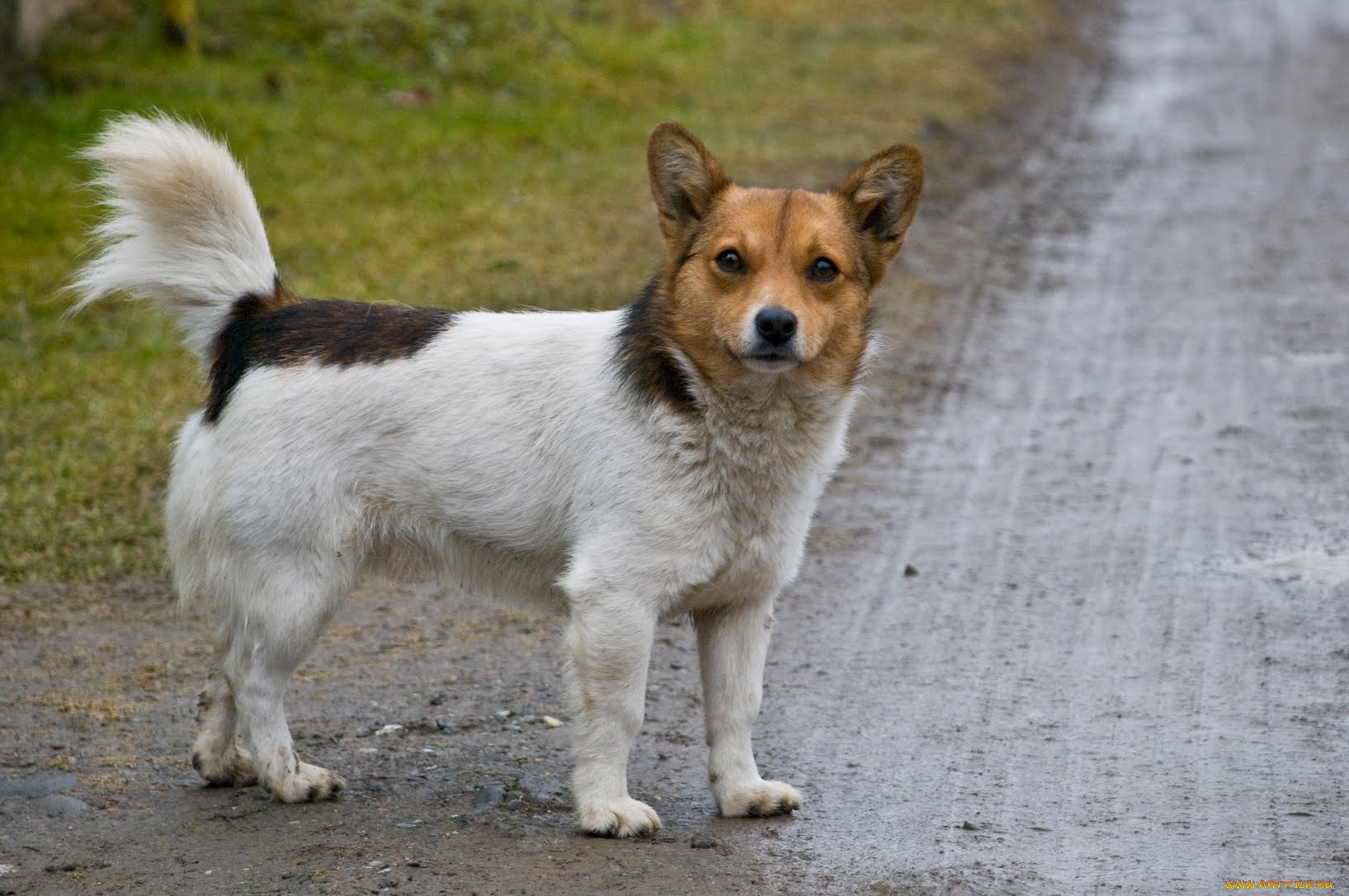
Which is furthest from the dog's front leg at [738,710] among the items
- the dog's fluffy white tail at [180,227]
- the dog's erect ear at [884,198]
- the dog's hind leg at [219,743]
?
the dog's fluffy white tail at [180,227]

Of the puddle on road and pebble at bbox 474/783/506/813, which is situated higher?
pebble at bbox 474/783/506/813

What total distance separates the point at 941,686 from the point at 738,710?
3.93 ft

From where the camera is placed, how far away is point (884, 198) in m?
4.99

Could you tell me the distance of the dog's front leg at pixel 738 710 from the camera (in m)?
4.86

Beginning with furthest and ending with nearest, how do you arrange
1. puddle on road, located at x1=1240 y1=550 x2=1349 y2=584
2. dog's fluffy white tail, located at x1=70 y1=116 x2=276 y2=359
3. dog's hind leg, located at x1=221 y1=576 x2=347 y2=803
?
puddle on road, located at x1=1240 y1=550 x2=1349 y2=584, dog's fluffy white tail, located at x1=70 y1=116 x2=276 y2=359, dog's hind leg, located at x1=221 y1=576 x2=347 y2=803

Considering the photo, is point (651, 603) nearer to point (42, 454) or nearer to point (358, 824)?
point (358, 824)

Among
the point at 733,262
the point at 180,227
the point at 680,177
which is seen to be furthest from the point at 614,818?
the point at 180,227

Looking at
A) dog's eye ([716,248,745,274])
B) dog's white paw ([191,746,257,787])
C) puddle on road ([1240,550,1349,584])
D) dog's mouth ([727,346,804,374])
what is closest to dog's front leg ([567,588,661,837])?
dog's mouth ([727,346,804,374])

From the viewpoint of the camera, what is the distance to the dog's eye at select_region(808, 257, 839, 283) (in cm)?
473

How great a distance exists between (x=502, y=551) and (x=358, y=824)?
860mm

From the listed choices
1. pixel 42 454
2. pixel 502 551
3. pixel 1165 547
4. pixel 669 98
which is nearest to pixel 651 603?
pixel 502 551

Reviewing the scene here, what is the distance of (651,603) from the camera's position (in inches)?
182

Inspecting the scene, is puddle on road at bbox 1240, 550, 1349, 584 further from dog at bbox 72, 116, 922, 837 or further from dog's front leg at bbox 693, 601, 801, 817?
dog's front leg at bbox 693, 601, 801, 817

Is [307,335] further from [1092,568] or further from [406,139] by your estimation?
[406,139]
